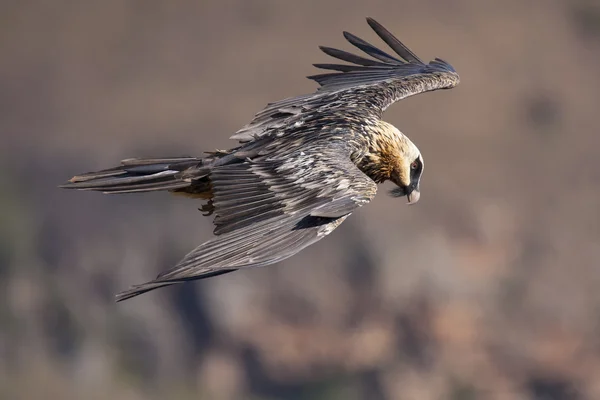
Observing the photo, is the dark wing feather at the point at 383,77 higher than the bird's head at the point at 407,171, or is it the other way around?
the dark wing feather at the point at 383,77

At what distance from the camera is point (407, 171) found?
830cm

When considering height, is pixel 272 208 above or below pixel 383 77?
below

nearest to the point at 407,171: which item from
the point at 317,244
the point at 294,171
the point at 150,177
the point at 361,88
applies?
the point at 361,88

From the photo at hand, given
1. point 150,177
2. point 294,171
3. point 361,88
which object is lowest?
point 294,171

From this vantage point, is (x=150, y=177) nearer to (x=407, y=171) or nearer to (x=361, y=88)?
(x=407, y=171)

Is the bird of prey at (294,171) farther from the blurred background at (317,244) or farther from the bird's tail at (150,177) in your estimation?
the blurred background at (317,244)

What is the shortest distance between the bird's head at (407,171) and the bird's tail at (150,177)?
1349 mm

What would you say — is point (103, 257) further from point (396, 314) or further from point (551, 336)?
point (551, 336)

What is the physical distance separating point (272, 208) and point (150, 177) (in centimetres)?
132

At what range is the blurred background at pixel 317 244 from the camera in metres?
25.3

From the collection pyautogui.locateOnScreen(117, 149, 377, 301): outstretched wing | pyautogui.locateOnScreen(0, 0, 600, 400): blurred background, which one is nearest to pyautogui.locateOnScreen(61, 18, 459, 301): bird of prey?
pyautogui.locateOnScreen(117, 149, 377, 301): outstretched wing

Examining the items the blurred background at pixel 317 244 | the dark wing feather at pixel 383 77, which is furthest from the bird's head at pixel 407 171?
the blurred background at pixel 317 244

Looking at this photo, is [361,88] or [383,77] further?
[383,77]

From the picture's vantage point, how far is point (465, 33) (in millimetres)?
28375
